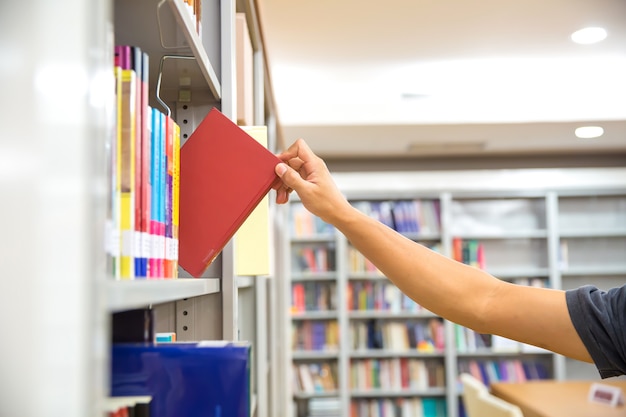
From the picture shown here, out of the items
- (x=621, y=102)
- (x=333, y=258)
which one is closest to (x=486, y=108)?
(x=621, y=102)

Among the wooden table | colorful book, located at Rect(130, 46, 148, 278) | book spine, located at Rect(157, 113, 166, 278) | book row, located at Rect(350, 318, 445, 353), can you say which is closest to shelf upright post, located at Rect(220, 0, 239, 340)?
book spine, located at Rect(157, 113, 166, 278)

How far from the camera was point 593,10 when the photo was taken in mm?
3482

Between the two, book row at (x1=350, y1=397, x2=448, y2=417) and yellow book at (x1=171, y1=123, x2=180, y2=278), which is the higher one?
yellow book at (x1=171, y1=123, x2=180, y2=278)

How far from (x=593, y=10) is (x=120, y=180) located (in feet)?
11.2

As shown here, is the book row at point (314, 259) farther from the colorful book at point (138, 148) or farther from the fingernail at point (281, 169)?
the colorful book at point (138, 148)

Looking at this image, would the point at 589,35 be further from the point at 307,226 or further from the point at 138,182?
the point at 138,182

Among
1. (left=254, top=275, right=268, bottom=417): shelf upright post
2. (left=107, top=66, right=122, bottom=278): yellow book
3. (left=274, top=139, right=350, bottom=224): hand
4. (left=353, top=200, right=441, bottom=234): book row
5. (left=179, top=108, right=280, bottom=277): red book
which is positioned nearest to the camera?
(left=107, top=66, right=122, bottom=278): yellow book

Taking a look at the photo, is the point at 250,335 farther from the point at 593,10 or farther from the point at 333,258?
the point at 333,258

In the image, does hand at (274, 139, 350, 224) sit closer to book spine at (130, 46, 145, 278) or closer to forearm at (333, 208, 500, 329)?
forearm at (333, 208, 500, 329)

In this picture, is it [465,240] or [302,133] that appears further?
[465,240]

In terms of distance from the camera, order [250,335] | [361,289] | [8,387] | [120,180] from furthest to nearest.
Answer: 1. [361,289]
2. [250,335]
3. [120,180]
4. [8,387]

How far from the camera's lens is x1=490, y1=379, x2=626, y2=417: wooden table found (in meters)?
3.50

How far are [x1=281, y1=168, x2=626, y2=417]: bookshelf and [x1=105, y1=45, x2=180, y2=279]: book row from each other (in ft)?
15.6

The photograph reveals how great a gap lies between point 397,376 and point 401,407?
284 millimetres
